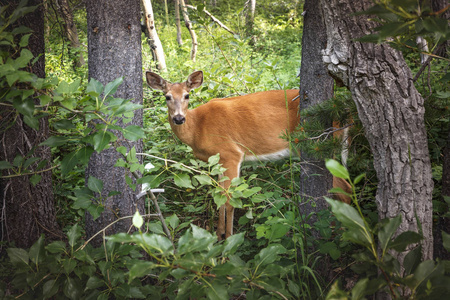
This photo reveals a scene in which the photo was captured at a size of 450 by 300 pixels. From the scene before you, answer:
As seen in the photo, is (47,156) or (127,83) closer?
(127,83)

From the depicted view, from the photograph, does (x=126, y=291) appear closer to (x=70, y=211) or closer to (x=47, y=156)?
(x=47, y=156)

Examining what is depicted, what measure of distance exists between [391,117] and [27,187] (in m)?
2.65

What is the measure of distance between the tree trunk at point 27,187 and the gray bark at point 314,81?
2.06 metres

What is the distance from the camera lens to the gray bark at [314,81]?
3.38m

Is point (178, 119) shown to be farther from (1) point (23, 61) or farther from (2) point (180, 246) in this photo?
(2) point (180, 246)

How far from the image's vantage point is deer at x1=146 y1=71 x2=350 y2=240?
193 inches

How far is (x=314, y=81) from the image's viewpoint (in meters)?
3.40

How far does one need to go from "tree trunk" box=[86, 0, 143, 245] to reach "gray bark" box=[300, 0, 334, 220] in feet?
4.48

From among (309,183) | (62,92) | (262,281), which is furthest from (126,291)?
(309,183)

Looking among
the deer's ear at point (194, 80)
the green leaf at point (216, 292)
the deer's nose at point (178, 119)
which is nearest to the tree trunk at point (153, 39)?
the deer's ear at point (194, 80)

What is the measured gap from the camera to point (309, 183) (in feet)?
11.6

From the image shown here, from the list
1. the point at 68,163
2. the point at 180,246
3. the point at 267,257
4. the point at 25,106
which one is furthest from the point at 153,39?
the point at 180,246

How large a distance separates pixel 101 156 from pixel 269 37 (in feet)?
34.4

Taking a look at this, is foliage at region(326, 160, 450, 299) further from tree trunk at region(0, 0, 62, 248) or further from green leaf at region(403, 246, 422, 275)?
tree trunk at region(0, 0, 62, 248)
